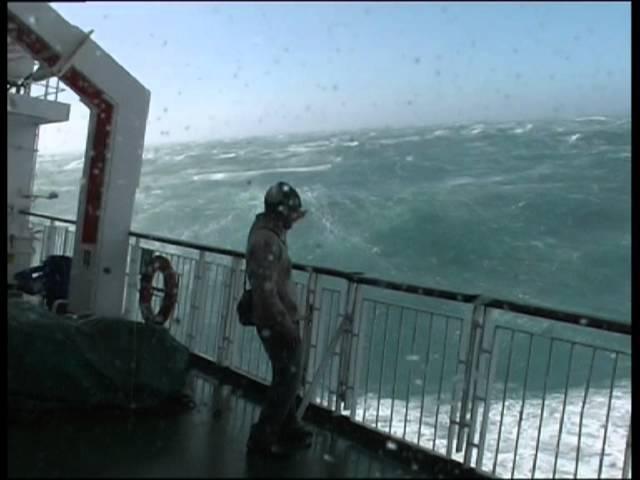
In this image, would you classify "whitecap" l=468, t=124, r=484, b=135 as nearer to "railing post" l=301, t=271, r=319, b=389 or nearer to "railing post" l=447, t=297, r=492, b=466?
"railing post" l=301, t=271, r=319, b=389

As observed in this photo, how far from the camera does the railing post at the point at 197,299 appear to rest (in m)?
5.30

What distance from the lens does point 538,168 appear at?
860 inches

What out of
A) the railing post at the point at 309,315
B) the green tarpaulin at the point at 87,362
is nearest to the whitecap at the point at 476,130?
the railing post at the point at 309,315

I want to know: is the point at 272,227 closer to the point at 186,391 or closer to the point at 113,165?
the point at 186,391

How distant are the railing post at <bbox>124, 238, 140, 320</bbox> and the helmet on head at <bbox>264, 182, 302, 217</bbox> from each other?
124 inches

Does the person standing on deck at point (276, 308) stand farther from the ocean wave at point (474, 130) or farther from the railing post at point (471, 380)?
the ocean wave at point (474, 130)

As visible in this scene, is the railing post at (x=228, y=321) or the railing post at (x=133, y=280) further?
the railing post at (x=133, y=280)

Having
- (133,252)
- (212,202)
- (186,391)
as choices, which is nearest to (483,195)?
(212,202)

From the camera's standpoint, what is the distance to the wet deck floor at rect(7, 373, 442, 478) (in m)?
2.78

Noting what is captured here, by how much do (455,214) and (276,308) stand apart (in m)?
18.3

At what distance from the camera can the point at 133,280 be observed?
6.00 meters

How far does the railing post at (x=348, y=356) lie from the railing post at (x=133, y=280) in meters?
2.68

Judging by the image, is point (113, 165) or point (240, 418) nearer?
point (240, 418)
